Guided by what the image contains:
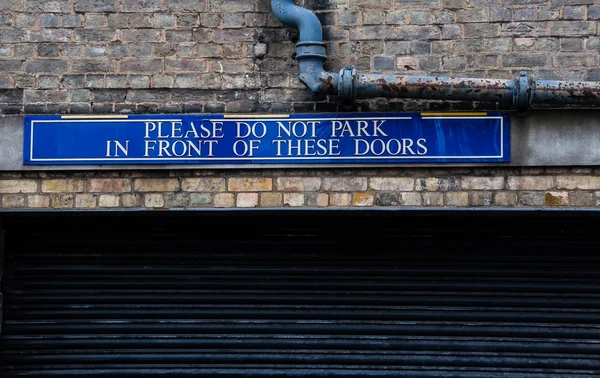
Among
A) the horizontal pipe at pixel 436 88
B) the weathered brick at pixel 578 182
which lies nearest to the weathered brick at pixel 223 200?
the horizontal pipe at pixel 436 88

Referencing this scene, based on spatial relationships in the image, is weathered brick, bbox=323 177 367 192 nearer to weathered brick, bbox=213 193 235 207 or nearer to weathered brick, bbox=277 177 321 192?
weathered brick, bbox=277 177 321 192

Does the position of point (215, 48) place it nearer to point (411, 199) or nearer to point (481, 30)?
point (411, 199)

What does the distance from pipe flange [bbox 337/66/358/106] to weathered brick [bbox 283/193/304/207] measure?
0.93 m

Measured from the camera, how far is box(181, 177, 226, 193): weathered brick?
6390 mm

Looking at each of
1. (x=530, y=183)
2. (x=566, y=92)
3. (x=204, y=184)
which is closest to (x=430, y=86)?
(x=566, y=92)

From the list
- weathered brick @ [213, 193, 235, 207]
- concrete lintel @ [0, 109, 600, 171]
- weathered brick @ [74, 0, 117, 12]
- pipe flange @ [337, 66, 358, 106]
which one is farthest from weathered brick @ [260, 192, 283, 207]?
weathered brick @ [74, 0, 117, 12]

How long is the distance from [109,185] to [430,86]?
2.88m

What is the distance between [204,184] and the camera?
21.0 ft

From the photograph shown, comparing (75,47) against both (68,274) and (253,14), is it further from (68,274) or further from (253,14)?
(68,274)

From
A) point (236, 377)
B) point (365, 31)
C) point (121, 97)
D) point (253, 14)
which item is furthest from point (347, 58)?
point (236, 377)

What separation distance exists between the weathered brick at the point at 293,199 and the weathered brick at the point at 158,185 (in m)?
0.95

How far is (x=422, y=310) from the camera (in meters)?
6.53

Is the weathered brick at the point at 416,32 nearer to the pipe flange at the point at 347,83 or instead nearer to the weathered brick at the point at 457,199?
the pipe flange at the point at 347,83

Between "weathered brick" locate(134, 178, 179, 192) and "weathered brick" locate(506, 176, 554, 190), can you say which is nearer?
"weathered brick" locate(506, 176, 554, 190)
